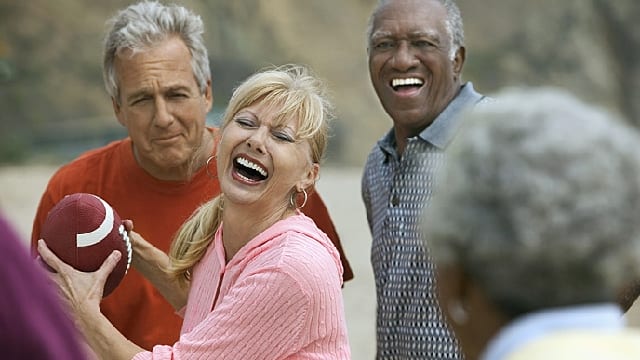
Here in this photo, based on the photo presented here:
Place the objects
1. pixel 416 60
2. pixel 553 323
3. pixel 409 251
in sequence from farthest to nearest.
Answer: pixel 416 60
pixel 409 251
pixel 553 323

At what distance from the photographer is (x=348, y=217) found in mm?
12703

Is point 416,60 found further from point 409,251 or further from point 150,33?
point 150,33

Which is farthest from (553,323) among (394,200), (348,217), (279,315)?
(348,217)

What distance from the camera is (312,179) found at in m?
3.27

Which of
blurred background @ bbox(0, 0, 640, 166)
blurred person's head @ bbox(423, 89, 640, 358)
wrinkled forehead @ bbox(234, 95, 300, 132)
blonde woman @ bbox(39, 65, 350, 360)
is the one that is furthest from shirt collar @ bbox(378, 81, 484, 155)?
blurred background @ bbox(0, 0, 640, 166)

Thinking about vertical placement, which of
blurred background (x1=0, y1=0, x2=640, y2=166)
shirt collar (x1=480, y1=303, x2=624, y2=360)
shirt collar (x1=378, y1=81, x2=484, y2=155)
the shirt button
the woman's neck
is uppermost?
blurred background (x1=0, y1=0, x2=640, y2=166)

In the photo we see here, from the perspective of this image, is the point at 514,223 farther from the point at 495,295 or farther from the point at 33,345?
the point at 33,345

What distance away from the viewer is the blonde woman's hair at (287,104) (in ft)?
10.4

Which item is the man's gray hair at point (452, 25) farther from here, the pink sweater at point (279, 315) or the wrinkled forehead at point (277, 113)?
the pink sweater at point (279, 315)

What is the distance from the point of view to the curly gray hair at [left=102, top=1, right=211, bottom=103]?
411 centimetres

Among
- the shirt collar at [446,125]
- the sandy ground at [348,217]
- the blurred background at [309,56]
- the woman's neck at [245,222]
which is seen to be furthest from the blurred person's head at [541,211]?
the blurred background at [309,56]

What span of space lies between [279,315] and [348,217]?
986 cm

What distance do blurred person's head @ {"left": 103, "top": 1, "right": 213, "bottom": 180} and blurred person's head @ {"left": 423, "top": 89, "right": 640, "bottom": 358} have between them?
247 cm

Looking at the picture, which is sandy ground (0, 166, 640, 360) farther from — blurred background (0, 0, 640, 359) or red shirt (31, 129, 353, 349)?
red shirt (31, 129, 353, 349)
